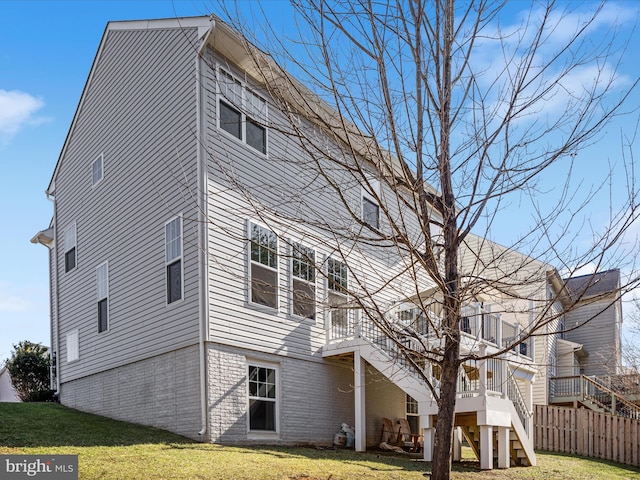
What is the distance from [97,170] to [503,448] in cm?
1204

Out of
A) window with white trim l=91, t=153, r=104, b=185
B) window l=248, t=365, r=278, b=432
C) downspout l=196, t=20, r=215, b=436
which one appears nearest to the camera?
downspout l=196, t=20, r=215, b=436

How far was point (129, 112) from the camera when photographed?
1559 cm

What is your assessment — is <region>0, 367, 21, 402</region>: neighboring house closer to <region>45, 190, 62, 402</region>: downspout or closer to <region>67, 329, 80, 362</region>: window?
<region>45, 190, 62, 402</region>: downspout

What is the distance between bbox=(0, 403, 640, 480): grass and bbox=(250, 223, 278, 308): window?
310 cm

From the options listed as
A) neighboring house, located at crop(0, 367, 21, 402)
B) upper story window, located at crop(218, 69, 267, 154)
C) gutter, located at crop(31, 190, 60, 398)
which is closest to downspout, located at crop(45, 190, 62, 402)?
gutter, located at crop(31, 190, 60, 398)

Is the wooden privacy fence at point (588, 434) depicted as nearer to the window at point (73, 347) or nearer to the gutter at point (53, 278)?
the window at point (73, 347)

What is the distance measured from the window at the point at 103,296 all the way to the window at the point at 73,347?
5.22 ft

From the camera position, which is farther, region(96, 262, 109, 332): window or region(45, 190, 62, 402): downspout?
region(45, 190, 62, 402): downspout

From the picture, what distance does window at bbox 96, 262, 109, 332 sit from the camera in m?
15.7

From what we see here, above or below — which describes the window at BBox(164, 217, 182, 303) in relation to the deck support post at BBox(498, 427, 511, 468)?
above

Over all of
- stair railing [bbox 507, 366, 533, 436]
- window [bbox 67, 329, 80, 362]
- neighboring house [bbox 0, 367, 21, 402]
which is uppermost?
window [bbox 67, 329, 80, 362]

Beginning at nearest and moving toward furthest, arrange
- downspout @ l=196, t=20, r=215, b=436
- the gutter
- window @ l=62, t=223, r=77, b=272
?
downspout @ l=196, t=20, r=215, b=436 < window @ l=62, t=223, r=77, b=272 < the gutter

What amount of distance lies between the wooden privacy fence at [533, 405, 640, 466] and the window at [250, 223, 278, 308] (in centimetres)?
1060

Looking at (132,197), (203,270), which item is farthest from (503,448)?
(132,197)
